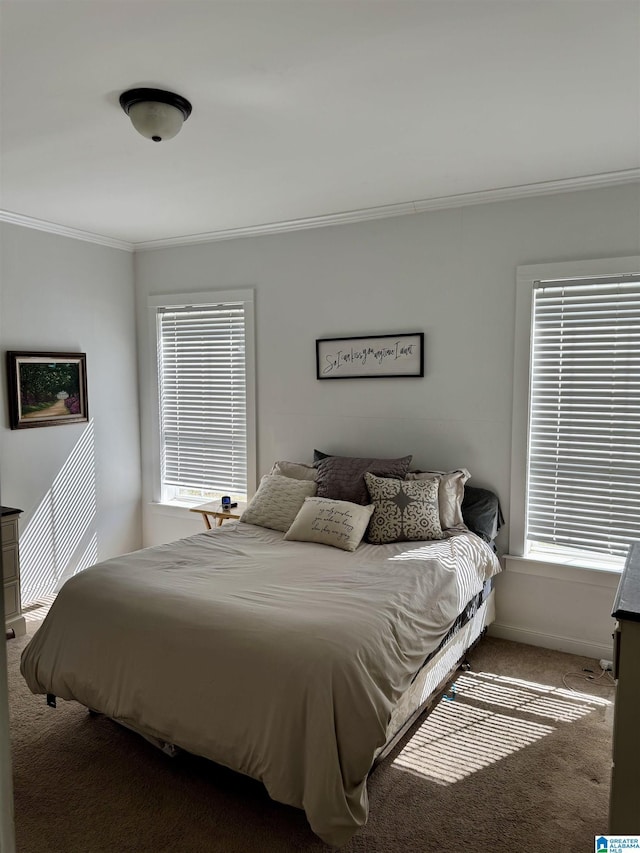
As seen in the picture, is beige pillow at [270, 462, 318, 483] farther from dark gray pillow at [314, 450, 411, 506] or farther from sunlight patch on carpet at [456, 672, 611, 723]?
sunlight patch on carpet at [456, 672, 611, 723]

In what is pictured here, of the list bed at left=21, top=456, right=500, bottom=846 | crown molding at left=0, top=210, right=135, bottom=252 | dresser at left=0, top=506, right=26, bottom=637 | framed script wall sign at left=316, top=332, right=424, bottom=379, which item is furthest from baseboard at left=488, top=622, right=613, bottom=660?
crown molding at left=0, top=210, right=135, bottom=252

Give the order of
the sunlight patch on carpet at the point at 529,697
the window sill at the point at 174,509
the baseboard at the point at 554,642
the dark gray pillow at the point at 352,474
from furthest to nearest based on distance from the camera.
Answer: the window sill at the point at 174,509 < the dark gray pillow at the point at 352,474 < the baseboard at the point at 554,642 < the sunlight patch on carpet at the point at 529,697

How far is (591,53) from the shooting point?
2082 mm

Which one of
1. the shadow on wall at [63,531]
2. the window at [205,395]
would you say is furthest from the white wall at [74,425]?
the window at [205,395]

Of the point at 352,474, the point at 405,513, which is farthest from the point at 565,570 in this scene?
the point at 352,474

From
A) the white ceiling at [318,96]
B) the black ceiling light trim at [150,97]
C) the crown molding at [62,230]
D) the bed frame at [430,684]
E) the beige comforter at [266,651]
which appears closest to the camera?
the white ceiling at [318,96]

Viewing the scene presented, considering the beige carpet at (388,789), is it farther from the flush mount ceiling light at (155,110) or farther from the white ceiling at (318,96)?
the white ceiling at (318,96)

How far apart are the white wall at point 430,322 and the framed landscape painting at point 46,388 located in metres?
1.26

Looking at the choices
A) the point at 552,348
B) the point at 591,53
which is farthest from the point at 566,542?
the point at 591,53

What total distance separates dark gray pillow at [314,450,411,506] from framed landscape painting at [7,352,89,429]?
6.85 ft

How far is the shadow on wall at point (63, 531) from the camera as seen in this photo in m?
4.36

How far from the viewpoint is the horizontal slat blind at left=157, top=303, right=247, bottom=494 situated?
4806mm

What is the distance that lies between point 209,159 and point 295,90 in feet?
2.84

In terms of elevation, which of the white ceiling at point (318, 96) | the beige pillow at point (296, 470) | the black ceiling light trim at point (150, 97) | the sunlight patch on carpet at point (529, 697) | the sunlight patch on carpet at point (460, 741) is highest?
the white ceiling at point (318, 96)
